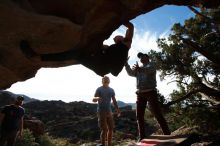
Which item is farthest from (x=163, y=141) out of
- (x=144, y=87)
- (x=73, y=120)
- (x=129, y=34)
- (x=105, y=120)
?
(x=73, y=120)

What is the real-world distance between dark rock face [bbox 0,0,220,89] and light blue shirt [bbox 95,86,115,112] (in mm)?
2023

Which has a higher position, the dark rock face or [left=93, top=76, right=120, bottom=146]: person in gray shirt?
the dark rock face

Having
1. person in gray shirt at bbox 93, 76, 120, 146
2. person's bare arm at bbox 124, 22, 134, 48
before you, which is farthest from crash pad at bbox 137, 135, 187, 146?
person's bare arm at bbox 124, 22, 134, 48

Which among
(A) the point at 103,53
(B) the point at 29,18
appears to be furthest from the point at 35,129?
(B) the point at 29,18

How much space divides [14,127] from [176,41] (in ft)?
35.4

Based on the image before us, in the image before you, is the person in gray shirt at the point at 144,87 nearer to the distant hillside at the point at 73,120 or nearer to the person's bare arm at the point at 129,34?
the person's bare arm at the point at 129,34

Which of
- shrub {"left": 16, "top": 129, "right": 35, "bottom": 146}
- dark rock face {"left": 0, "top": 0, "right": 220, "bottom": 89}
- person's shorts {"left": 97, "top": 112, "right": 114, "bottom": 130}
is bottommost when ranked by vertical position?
shrub {"left": 16, "top": 129, "right": 35, "bottom": 146}

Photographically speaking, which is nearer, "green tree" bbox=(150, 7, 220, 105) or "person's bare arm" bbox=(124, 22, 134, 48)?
"person's bare arm" bbox=(124, 22, 134, 48)

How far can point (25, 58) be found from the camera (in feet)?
16.7

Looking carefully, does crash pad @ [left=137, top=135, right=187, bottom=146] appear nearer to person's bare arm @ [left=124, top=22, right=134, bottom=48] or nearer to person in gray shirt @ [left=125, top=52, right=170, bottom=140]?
person in gray shirt @ [left=125, top=52, right=170, bottom=140]

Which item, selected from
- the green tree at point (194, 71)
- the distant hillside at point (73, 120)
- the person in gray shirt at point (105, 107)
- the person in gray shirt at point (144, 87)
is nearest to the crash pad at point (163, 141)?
the person in gray shirt at point (144, 87)

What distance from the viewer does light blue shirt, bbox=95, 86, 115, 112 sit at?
7676mm

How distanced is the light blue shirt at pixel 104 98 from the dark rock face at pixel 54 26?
2.02m

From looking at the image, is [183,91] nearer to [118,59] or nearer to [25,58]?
[118,59]
